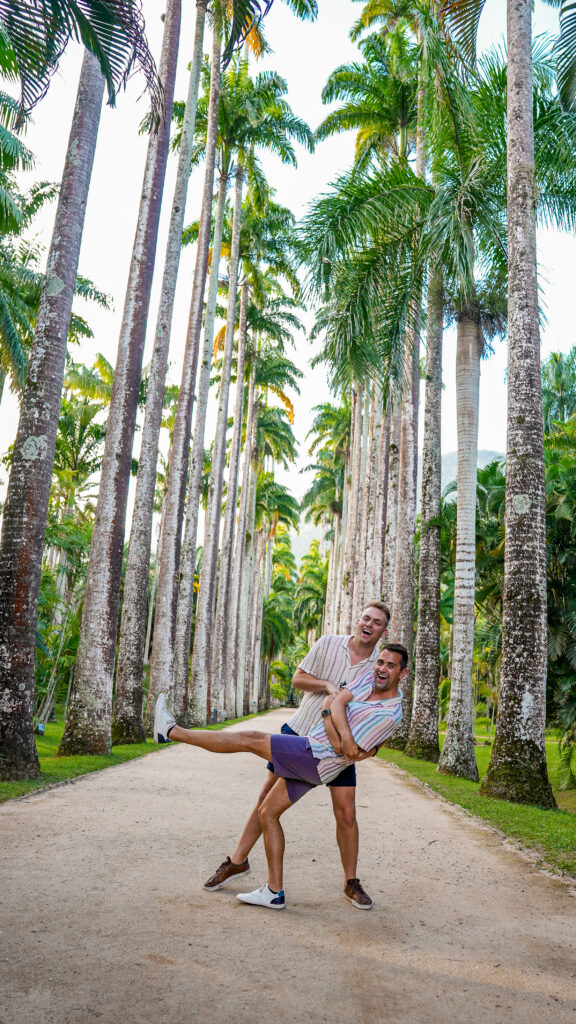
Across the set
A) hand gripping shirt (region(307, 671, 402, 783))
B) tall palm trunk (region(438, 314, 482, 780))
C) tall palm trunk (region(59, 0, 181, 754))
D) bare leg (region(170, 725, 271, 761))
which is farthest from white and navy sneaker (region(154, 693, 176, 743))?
tall palm trunk (region(438, 314, 482, 780))

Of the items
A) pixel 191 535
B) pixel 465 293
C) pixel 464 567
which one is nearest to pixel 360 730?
pixel 464 567

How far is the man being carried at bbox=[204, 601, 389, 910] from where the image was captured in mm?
4527

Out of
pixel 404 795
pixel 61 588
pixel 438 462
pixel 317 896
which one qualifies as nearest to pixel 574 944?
pixel 317 896

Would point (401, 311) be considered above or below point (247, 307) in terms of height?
below

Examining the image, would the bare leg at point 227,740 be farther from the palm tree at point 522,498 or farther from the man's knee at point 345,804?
the palm tree at point 522,498

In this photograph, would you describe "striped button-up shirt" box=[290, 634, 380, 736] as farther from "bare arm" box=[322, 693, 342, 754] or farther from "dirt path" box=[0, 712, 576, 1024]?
"dirt path" box=[0, 712, 576, 1024]

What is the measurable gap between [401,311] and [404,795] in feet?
32.3

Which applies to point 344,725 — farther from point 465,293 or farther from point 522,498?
point 465,293

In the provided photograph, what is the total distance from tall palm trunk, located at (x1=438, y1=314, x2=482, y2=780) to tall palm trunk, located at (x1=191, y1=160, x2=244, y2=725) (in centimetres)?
1105

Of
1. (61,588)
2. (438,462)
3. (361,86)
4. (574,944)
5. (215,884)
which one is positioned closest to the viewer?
(574,944)

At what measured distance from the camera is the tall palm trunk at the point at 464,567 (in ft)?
42.4

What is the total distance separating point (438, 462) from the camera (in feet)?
55.2

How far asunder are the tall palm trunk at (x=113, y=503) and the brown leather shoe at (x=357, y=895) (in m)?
7.90

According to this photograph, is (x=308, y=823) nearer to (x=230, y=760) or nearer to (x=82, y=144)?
(x=230, y=760)
